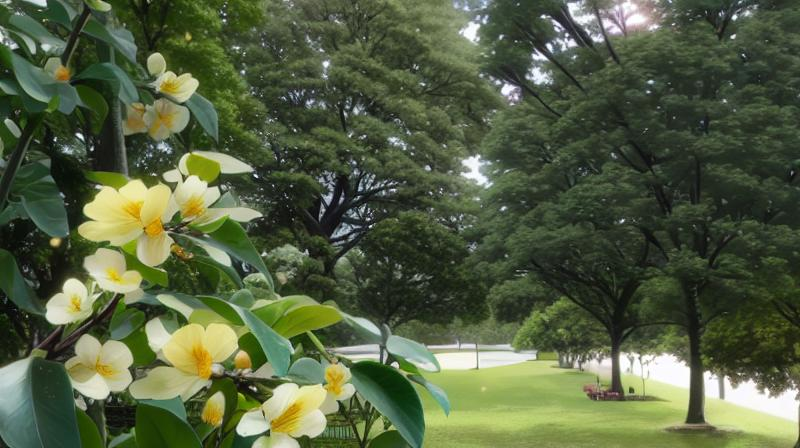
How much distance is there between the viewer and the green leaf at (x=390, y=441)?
575 millimetres

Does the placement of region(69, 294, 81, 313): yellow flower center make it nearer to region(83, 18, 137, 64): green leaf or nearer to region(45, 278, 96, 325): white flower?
region(45, 278, 96, 325): white flower

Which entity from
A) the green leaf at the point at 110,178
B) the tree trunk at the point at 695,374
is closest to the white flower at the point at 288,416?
the green leaf at the point at 110,178

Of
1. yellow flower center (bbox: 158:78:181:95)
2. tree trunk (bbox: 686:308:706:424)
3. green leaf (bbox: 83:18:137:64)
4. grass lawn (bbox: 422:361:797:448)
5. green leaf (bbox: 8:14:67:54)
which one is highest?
green leaf (bbox: 8:14:67:54)

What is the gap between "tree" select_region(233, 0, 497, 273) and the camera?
51.0 feet

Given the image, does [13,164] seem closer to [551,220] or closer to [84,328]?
[84,328]

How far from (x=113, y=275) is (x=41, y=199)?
8.8 inches

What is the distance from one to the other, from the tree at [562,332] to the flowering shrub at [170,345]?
2007cm

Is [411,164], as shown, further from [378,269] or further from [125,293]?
[125,293]

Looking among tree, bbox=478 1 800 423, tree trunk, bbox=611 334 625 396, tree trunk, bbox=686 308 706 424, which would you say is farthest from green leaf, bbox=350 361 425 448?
tree trunk, bbox=611 334 625 396

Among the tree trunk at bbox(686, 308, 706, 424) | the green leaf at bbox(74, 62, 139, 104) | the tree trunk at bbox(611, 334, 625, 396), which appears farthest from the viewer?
the tree trunk at bbox(611, 334, 625, 396)

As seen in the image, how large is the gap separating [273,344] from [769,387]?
12.3 metres

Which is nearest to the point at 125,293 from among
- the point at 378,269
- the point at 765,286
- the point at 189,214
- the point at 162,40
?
the point at 189,214

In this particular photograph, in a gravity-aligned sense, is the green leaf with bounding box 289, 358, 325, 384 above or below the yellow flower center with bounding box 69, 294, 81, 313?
below

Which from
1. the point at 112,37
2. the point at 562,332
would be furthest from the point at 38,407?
the point at 562,332
